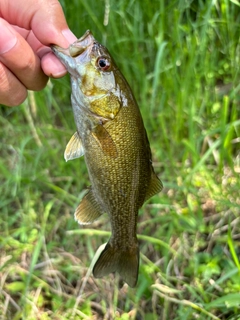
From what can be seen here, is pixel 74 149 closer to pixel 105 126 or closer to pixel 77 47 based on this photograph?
pixel 105 126

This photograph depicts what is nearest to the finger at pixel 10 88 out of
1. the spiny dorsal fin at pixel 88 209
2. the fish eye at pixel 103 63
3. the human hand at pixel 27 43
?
the human hand at pixel 27 43

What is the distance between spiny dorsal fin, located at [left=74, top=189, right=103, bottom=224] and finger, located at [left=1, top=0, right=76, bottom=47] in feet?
1.74

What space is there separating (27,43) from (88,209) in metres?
0.61

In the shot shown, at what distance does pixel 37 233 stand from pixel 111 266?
837 mm

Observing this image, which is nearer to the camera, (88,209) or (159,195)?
(88,209)

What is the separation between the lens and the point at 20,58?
130 cm

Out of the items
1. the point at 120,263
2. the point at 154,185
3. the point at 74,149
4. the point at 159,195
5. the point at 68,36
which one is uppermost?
the point at 68,36

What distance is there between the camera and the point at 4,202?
226cm

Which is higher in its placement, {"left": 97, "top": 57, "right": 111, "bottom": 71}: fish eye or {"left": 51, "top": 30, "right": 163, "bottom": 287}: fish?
{"left": 97, "top": 57, "right": 111, "bottom": 71}: fish eye

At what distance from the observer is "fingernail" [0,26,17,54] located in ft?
4.08

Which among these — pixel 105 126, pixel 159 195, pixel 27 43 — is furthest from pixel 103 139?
pixel 159 195

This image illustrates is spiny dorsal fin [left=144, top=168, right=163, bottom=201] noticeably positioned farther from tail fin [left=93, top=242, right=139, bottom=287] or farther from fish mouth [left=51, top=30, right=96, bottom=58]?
fish mouth [left=51, top=30, right=96, bottom=58]

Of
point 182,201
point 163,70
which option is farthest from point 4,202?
point 163,70

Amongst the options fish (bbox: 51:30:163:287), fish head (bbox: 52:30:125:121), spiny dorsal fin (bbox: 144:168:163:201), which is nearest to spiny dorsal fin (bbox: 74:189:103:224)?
fish (bbox: 51:30:163:287)
